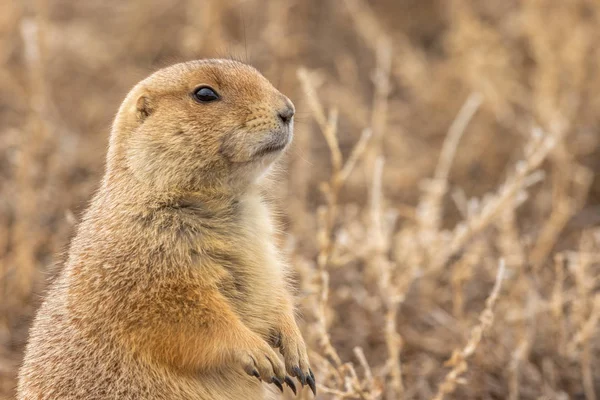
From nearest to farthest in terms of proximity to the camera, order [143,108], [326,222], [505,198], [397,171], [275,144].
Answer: [275,144] < [143,108] < [326,222] < [505,198] < [397,171]

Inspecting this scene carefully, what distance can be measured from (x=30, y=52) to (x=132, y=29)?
2523 millimetres

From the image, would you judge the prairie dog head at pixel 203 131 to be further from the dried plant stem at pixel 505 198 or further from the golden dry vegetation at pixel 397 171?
the dried plant stem at pixel 505 198

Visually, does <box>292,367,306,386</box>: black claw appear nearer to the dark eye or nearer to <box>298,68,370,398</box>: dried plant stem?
<box>298,68,370,398</box>: dried plant stem

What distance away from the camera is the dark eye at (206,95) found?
117 inches

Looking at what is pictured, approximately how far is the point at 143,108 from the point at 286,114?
0.50 meters

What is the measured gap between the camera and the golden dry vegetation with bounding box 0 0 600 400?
3.96 meters

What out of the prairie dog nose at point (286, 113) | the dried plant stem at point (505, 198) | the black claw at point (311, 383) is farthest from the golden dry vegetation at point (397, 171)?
the prairie dog nose at point (286, 113)

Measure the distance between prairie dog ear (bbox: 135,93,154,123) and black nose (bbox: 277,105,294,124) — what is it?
46cm

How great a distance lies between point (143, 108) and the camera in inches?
120

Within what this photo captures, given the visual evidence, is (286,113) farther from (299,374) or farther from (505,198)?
(505,198)

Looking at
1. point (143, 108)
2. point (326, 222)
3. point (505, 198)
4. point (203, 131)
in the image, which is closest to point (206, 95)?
point (203, 131)

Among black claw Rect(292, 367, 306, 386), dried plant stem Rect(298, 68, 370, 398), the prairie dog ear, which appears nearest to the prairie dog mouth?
the prairie dog ear

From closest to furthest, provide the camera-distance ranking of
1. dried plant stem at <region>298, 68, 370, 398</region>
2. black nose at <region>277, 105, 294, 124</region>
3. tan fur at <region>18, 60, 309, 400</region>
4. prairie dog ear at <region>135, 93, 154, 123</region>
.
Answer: tan fur at <region>18, 60, 309, 400</region>
black nose at <region>277, 105, 294, 124</region>
prairie dog ear at <region>135, 93, 154, 123</region>
dried plant stem at <region>298, 68, 370, 398</region>

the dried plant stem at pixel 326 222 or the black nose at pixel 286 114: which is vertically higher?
the black nose at pixel 286 114
